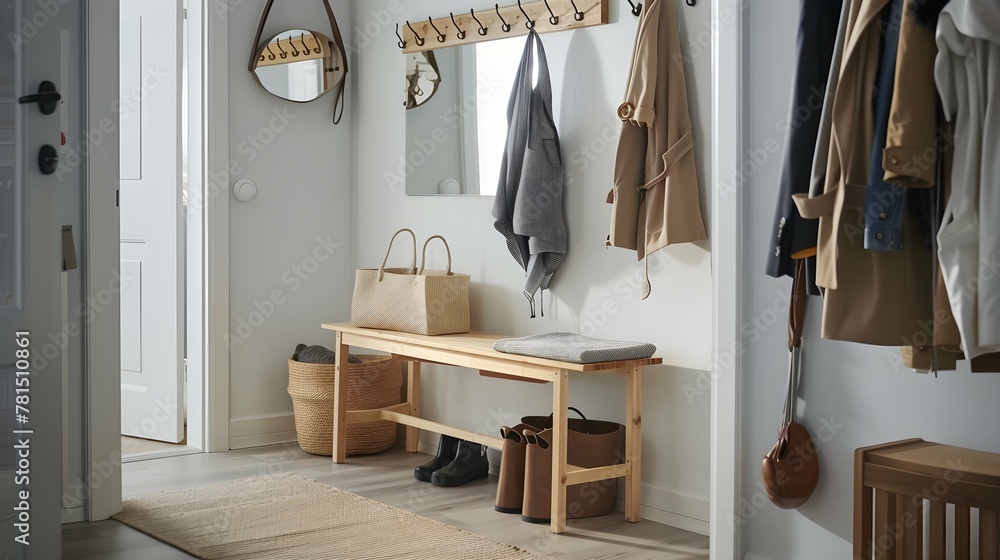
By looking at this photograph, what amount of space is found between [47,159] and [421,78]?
200cm

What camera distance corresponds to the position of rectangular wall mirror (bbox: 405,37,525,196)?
355cm

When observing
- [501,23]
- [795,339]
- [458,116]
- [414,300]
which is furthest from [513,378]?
[501,23]

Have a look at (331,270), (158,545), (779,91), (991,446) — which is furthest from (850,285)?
(331,270)

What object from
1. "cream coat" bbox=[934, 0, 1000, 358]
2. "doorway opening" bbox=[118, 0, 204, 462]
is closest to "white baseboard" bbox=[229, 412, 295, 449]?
"doorway opening" bbox=[118, 0, 204, 462]

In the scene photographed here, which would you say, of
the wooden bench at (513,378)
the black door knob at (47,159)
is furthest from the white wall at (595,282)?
the black door knob at (47,159)

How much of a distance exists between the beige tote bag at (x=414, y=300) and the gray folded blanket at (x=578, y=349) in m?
0.48

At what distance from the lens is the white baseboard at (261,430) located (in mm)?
4090

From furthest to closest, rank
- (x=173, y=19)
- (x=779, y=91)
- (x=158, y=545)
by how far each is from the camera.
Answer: (x=173, y=19)
(x=158, y=545)
(x=779, y=91)

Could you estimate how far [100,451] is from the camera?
2975mm

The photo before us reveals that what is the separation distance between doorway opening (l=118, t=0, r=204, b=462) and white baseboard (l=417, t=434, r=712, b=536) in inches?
79.6

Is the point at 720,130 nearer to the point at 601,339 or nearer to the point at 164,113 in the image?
the point at 601,339

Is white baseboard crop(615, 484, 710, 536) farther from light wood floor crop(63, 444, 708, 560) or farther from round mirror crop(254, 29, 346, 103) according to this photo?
round mirror crop(254, 29, 346, 103)

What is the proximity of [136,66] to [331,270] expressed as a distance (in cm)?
125

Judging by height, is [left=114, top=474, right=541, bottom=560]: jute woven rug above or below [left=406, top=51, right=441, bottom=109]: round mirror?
below
